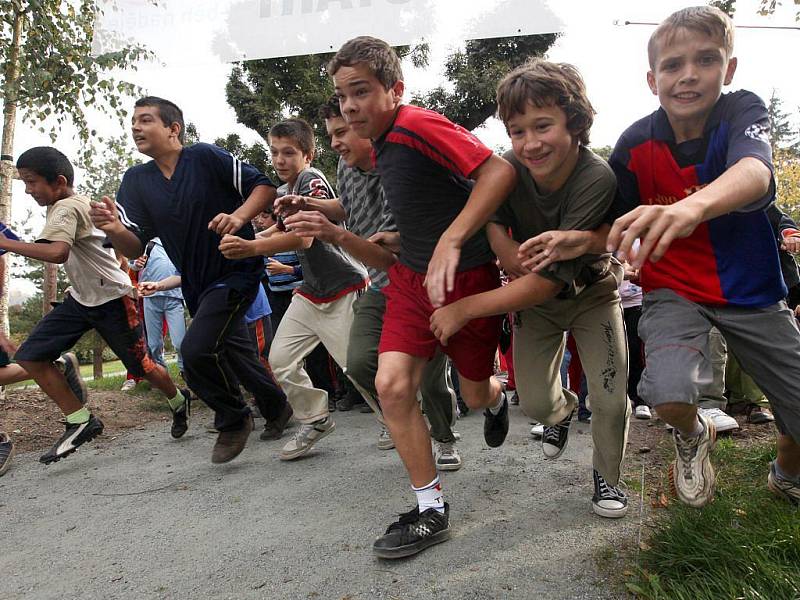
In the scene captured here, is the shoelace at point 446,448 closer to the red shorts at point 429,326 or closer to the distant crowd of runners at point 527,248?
the distant crowd of runners at point 527,248

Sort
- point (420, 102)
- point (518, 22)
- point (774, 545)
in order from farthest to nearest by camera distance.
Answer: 1. point (420, 102)
2. point (518, 22)
3. point (774, 545)

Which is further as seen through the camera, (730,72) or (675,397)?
(730,72)

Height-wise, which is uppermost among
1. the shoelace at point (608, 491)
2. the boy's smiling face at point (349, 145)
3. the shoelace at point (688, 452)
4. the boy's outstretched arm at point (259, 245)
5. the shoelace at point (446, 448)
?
the boy's smiling face at point (349, 145)

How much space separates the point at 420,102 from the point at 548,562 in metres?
14.7

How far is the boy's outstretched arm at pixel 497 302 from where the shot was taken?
8.41 ft

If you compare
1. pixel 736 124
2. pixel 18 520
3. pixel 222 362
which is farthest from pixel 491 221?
pixel 18 520

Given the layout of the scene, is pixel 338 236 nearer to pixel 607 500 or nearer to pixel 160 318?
pixel 607 500

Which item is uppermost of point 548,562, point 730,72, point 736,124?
point 730,72

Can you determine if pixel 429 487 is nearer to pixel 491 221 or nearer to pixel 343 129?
pixel 491 221

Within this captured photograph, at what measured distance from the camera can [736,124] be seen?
7.68ft

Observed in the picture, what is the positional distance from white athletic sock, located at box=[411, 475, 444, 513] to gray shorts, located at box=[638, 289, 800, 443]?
979 mm

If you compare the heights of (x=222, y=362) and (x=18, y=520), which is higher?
(x=222, y=362)

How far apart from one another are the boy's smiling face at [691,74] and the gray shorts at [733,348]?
2.48ft

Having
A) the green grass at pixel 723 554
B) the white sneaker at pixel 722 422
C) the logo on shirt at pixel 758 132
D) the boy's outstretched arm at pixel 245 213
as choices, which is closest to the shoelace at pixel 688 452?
the green grass at pixel 723 554
